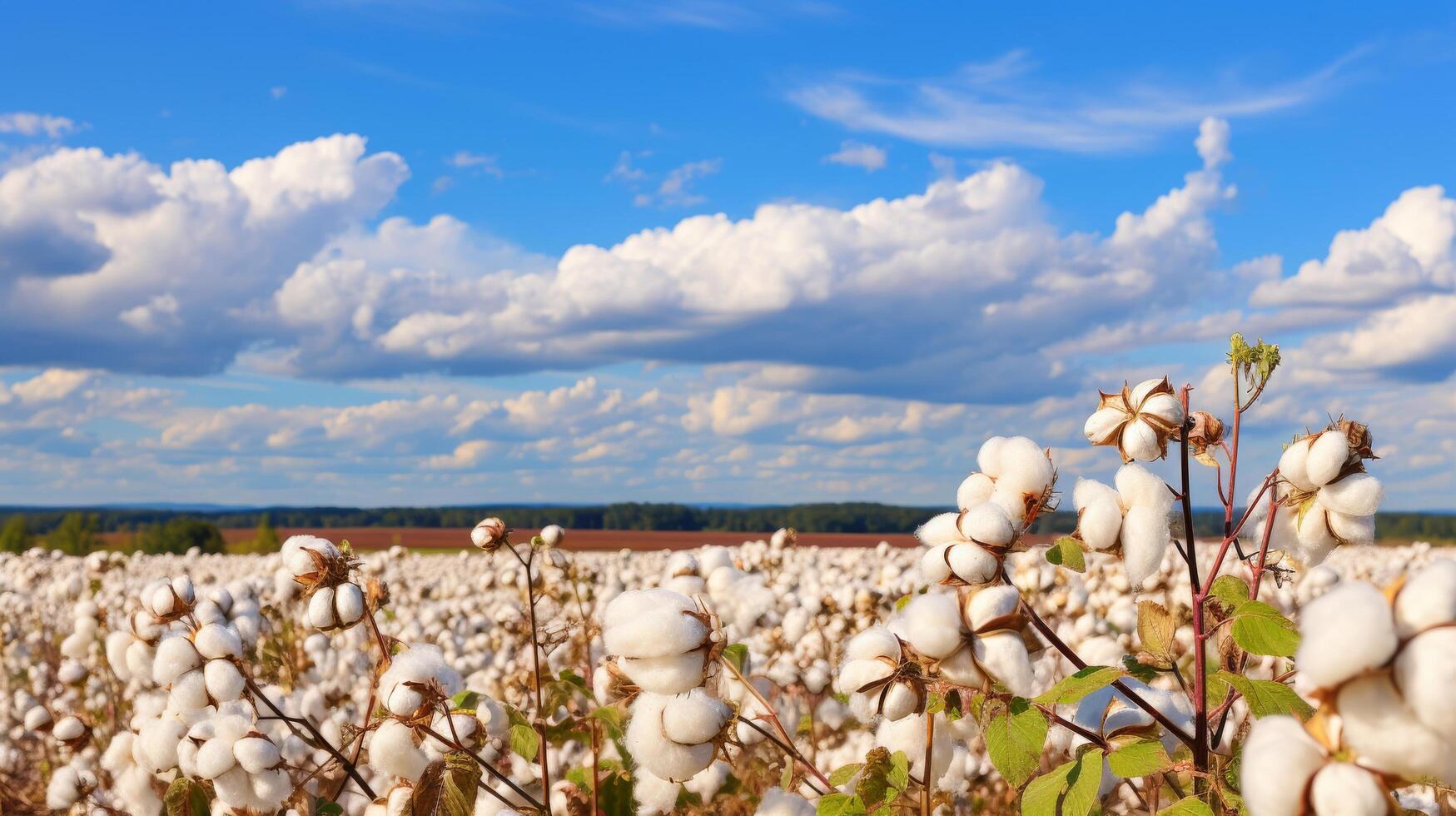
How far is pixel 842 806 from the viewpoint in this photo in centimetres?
218

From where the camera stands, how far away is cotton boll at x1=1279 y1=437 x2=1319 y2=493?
2.19 m

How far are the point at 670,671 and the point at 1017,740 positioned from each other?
0.63 metres

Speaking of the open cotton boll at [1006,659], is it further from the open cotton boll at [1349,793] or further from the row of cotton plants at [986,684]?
the open cotton boll at [1349,793]

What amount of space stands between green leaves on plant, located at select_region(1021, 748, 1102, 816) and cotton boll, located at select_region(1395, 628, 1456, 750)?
0.79 m

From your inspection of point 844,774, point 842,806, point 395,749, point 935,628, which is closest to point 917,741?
point 844,774

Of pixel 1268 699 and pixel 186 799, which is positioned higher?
pixel 1268 699

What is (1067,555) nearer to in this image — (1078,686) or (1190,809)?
(1078,686)

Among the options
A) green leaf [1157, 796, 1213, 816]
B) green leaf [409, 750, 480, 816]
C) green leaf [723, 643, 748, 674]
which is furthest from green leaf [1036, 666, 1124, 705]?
green leaf [409, 750, 480, 816]

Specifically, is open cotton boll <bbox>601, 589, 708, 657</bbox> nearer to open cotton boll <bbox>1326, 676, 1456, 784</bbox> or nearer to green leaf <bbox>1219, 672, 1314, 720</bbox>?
green leaf <bbox>1219, 672, 1314, 720</bbox>

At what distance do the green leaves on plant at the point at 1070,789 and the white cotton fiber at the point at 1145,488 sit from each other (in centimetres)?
49

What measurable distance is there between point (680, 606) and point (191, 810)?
72.8 inches

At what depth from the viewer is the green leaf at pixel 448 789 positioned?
244 cm

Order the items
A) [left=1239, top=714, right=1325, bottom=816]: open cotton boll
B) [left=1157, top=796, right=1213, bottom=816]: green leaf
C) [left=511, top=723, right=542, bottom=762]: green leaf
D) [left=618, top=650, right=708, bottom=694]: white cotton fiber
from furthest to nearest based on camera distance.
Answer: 1. [left=511, top=723, right=542, bottom=762]: green leaf
2. [left=618, top=650, right=708, bottom=694]: white cotton fiber
3. [left=1157, top=796, right=1213, bottom=816]: green leaf
4. [left=1239, top=714, right=1325, bottom=816]: open cotton boll

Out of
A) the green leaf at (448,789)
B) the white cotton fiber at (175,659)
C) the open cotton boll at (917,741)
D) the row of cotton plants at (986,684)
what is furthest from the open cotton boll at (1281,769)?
the white cotton fiber at (175,659)
